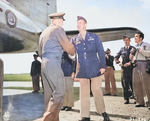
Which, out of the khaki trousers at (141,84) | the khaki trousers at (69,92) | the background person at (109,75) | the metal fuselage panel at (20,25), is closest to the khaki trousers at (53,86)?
the khaki trousers at (69,92)

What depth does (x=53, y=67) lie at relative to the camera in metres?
1.64

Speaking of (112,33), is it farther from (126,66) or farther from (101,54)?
(101,54)

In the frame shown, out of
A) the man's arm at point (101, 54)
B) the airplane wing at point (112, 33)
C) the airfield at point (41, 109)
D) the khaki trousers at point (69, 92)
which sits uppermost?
the airplane wing at point (112, 33)

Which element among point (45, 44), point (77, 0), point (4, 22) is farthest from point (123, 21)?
point (4, 22)

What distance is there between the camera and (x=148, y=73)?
230cm

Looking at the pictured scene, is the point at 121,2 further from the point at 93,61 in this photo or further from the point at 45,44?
the point at 45,44

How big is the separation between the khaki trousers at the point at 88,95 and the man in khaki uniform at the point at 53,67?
1.37ft

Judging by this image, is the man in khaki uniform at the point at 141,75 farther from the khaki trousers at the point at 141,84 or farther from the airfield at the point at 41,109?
the airfield at the point at 41,109

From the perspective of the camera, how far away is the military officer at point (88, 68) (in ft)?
6.48

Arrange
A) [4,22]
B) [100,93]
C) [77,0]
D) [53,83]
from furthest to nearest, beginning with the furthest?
[4,22], [77,0], [100,93], [53,83]

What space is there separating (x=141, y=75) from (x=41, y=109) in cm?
157

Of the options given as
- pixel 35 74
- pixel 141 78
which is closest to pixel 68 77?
pixel 35 74

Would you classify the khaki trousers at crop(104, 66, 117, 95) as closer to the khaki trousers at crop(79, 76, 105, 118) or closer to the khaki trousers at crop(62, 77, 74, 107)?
the khaki trousers at crop(79, 76, 105, 118)

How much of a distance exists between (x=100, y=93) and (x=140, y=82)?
763mm
